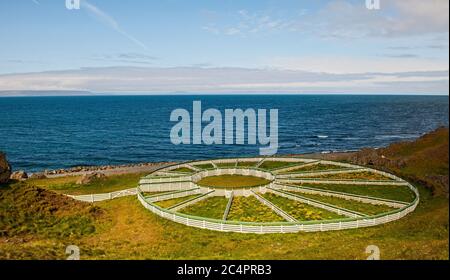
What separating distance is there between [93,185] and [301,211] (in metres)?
A: 33.7

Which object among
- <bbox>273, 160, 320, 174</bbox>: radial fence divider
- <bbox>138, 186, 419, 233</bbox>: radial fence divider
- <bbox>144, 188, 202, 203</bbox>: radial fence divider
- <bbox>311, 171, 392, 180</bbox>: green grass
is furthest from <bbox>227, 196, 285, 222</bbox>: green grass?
<bbox>311, 171, 392, 180</bbox>: green grass

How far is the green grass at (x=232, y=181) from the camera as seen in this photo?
159 feet

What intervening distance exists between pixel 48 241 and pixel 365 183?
3673cm

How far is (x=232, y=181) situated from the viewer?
167 ft

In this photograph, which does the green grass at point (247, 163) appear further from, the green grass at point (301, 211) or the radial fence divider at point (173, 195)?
the green grass at point (301, 211)

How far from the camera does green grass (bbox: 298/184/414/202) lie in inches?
1718

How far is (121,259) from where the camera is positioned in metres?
29.9

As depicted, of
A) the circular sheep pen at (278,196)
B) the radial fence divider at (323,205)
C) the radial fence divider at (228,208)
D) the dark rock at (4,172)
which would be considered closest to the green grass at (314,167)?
the circular sheep pen at (278,196)


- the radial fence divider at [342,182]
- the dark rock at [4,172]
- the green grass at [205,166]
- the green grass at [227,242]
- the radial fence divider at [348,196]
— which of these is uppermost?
the dark rock at [4,172]

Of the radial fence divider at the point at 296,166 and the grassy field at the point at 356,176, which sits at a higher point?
the radial fence divider at the point at 296,166

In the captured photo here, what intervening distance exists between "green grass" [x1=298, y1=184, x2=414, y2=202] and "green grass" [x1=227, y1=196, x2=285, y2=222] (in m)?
9.54

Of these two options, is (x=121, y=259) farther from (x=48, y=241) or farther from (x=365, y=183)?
Answer: (x=365, y=183)

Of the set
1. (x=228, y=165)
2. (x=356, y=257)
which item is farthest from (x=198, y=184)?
(x=356, y=257)

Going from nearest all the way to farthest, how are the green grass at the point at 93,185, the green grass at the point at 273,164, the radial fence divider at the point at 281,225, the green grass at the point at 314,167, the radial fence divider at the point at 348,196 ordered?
the radial fence divider at the point at 281,225 < the radial fence divider at the point at 348,196 < the green grass at the point at 93,185 < the green grass at the point at 314,167 < the green grass at the point at 273,164
